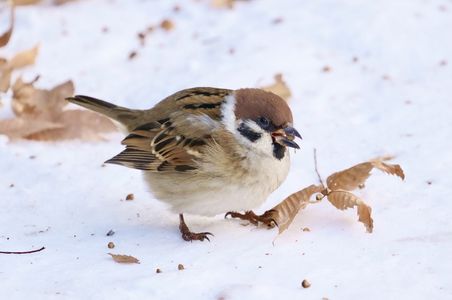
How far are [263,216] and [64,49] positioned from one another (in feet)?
8.64

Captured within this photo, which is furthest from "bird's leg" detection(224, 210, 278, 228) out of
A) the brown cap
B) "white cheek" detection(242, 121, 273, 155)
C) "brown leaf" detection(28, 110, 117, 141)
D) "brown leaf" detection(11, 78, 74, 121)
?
"brown leaf" detection(11, 78, 74, 121)

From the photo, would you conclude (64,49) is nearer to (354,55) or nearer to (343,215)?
(354,55)

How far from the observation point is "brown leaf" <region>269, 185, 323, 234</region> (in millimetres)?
4126

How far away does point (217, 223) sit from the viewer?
4371 mm

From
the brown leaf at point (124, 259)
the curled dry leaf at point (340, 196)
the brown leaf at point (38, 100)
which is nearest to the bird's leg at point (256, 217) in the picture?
the curled dry leaf at point (340, 196)

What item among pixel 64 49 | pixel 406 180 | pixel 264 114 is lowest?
pixel 64 49

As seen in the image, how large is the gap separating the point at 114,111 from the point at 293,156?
1060mm

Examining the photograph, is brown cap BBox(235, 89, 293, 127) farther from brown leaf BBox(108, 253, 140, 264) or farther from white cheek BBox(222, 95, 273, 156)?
brown leaf BBox(108, 253, 140, 264)

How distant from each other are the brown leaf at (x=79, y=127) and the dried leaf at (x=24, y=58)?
879 millimetres

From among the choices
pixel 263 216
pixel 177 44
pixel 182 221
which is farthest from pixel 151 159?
pixel 177 44

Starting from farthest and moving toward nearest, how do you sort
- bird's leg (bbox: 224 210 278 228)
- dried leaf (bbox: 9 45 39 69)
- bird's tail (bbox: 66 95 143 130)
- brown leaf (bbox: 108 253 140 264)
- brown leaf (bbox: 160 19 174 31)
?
brown leaf (bbox: 160 19 174 31)
dried leaf (bbox: 9 45 39 69)
bird's tail (bbox: 66 95 143 130)
bird's leg (bbox: 224 210 278 228)
brown leaf (bbox: 108 253 140 264)

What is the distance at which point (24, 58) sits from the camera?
19.6ft

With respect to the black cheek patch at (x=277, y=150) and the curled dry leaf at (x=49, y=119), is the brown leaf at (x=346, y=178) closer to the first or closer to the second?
the black cheek patch at (x=277, y=150)

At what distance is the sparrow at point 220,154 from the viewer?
4.04 m
